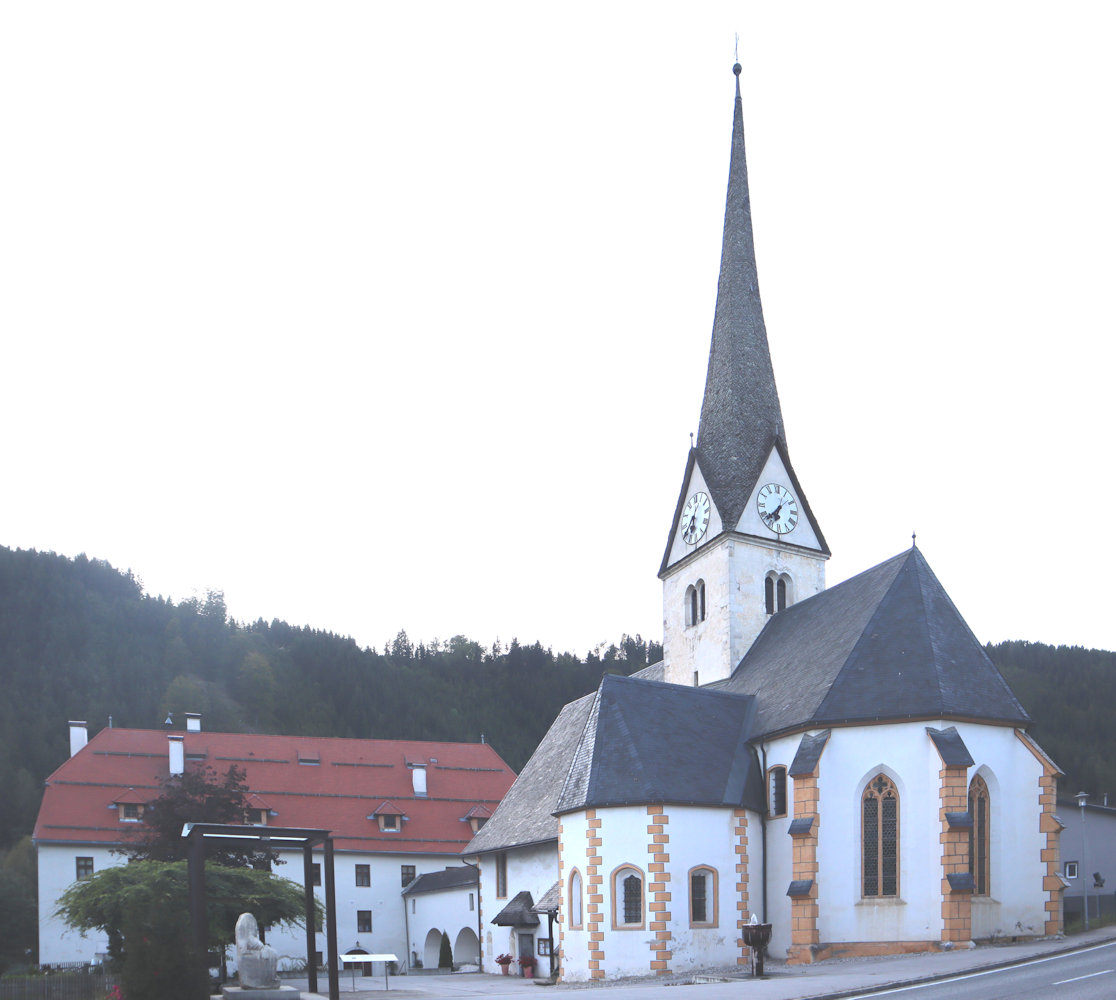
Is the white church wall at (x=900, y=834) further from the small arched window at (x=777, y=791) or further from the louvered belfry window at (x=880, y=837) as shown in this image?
the small arched window at (x=777, y=791)

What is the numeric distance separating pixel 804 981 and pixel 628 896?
333 inches

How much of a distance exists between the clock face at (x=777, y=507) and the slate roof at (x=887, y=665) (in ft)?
17.1

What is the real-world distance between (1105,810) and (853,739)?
2429cm

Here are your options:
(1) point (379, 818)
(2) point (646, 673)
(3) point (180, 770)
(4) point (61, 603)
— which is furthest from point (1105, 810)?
(4) point (61, 603)

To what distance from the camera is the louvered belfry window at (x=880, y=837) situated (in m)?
30.0

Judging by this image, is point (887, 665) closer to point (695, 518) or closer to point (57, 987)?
point (695, 518)

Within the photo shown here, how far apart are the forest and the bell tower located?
59.8 meters

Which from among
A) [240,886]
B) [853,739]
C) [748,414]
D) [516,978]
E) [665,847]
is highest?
[748,414]

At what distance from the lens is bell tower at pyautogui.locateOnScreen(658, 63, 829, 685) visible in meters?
41.7

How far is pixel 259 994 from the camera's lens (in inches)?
885

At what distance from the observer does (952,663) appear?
3162 cm

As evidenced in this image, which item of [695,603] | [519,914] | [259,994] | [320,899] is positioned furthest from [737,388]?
[320,899]

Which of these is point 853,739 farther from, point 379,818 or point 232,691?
point 232,691

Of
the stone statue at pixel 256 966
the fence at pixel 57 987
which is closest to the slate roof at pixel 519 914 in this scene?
the fence at pixel 57 987
